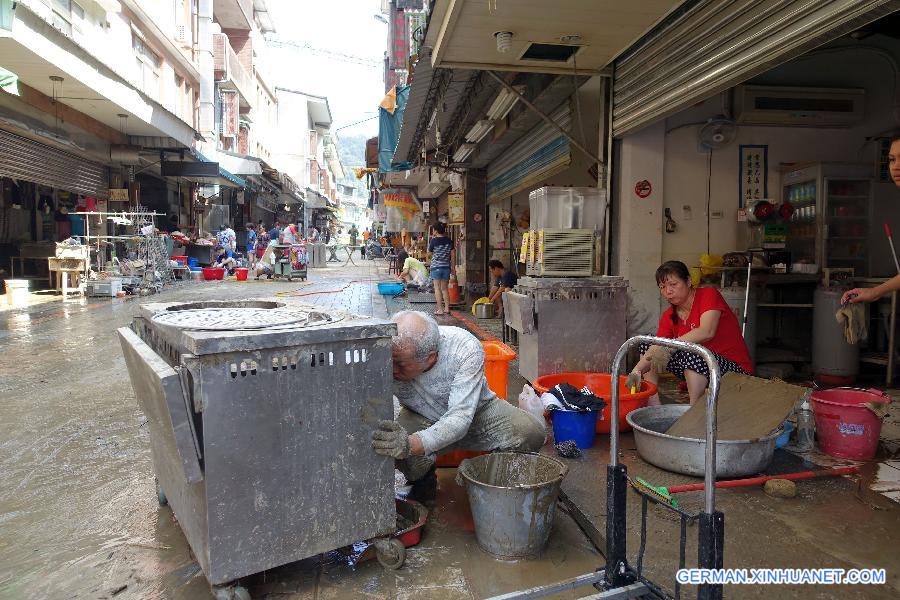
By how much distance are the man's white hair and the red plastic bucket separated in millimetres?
2861

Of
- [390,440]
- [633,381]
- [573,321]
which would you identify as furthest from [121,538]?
[573,321]

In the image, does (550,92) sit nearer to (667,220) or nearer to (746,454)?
(667,220)

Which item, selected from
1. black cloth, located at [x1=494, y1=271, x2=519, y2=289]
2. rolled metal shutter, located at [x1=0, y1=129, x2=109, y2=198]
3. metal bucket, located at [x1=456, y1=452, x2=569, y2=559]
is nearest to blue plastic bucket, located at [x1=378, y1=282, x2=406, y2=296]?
black cloth, located at [x1=494, y1=271, x2=519, y2=289]

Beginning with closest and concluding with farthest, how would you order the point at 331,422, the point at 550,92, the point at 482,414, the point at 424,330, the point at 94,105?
the point at 331,422 → the point at 424,330 → the point at 482,414 → the point at 550,92 → the point at 94,105

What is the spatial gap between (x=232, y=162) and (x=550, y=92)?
59.8 ft

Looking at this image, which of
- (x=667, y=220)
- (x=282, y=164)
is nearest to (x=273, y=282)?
(x=667, y=220)

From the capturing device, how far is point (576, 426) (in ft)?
14.1

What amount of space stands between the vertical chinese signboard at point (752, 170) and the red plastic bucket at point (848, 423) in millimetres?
3407

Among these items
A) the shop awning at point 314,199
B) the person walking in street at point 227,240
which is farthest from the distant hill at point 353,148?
the person walking in street at point 227,240

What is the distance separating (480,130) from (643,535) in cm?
869

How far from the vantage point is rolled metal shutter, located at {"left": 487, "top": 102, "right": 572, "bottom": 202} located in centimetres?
832

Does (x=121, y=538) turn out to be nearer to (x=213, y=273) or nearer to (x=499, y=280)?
(x=499, y=280)

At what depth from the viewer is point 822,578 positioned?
→ 2602 mm

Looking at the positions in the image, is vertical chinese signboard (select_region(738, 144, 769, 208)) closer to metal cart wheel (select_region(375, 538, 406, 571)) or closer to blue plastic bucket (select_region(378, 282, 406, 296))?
metal cart wheel (select_region(375, 538, 406, 571))
